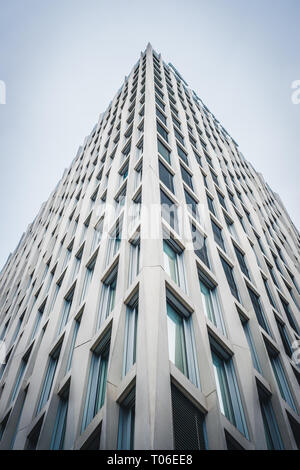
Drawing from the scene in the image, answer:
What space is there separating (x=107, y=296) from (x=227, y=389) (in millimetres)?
5166

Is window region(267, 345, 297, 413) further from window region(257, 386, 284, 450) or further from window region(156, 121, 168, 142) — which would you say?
window region(156, 121, 168, 142)

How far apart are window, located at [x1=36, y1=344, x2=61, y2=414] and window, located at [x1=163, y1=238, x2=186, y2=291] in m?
5.69

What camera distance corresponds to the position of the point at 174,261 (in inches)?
486

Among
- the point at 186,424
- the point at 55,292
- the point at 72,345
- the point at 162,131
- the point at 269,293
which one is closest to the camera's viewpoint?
the point at 186,424

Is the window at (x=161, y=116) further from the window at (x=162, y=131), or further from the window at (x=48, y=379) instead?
the window at (x=48, y=379)

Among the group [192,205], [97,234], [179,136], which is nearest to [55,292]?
[97,234]

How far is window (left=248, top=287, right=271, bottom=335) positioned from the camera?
14736 mm

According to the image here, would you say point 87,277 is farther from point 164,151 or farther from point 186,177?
point 164,151

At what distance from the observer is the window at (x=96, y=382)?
9219mm

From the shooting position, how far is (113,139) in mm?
27203

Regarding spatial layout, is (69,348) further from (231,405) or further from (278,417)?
(278,417)

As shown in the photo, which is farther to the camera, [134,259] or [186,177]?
[186,177]
